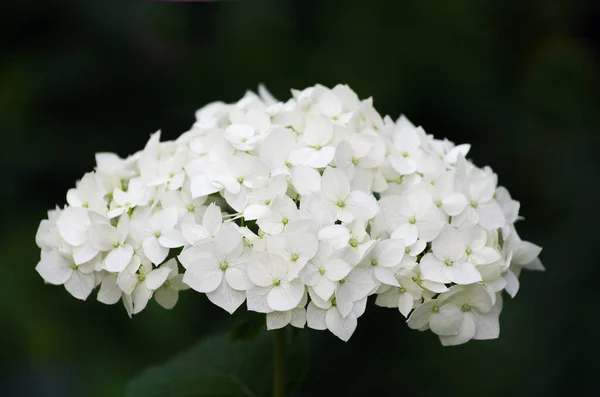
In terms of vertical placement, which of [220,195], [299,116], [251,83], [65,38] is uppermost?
[65,38]

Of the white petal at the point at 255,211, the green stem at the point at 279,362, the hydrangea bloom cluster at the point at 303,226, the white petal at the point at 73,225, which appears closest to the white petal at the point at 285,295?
the hydrangea bloom cluster at the point at 303,226

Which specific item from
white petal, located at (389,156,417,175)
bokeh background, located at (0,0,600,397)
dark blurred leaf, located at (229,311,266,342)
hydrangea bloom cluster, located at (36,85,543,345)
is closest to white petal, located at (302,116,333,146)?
hydrangea bloom cluster, located at (36,85,543,345)

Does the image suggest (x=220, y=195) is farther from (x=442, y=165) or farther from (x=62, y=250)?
(x=442, y=165)

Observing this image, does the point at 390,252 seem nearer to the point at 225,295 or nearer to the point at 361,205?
→ the point at 361,205

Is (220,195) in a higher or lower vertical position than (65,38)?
lower

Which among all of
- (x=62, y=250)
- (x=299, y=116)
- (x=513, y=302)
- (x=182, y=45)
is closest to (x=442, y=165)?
(x=299, y=116)
